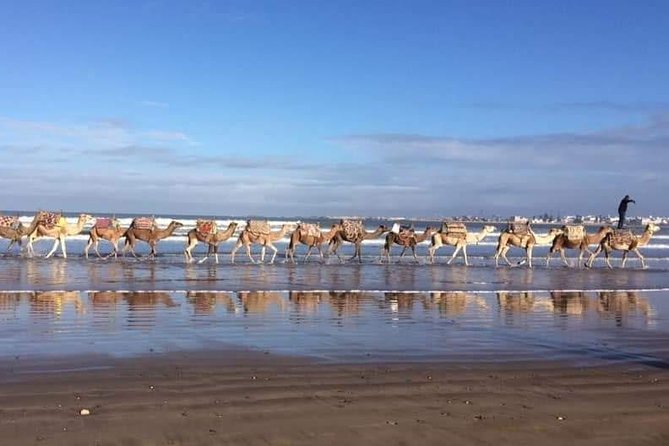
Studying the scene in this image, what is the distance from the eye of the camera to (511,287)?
2097 cm

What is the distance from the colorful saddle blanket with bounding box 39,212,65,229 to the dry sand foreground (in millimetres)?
24688

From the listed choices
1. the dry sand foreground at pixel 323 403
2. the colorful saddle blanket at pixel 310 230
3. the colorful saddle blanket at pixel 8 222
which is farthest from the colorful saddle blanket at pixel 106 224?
the dry sand foreground at pixel 323 403

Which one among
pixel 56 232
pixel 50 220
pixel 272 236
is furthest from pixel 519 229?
pixel 50 220

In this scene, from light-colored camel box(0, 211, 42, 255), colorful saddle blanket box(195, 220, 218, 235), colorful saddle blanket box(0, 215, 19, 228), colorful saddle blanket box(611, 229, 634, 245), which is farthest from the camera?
colorful saddle blanket box(611, 229, 634, 245)

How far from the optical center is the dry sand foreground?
19.9 ft

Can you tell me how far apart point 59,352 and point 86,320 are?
3022 mm

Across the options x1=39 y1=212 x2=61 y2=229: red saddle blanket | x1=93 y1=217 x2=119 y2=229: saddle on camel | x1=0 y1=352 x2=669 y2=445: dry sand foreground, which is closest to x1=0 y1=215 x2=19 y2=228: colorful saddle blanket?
x1=39 y1=212 x2=61 y2=229: red saddle blanket

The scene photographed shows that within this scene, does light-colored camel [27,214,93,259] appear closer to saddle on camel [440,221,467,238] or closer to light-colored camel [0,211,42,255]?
light-colored camel [0,211,42,255]

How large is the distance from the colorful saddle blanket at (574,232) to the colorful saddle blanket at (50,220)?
865 inches

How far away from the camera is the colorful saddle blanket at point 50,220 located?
3183cm

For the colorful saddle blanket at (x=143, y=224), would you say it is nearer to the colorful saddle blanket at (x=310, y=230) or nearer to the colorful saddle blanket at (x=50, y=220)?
the colorful saddle blanket at (x=50, y=220)

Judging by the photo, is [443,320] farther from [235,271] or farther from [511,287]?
[235,271]

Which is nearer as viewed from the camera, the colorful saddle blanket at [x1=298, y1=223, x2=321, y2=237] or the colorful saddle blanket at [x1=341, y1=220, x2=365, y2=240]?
the colorful saddle blanket at [x1=298, y1=223, x2=321, y2=237]

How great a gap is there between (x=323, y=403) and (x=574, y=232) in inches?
1142
